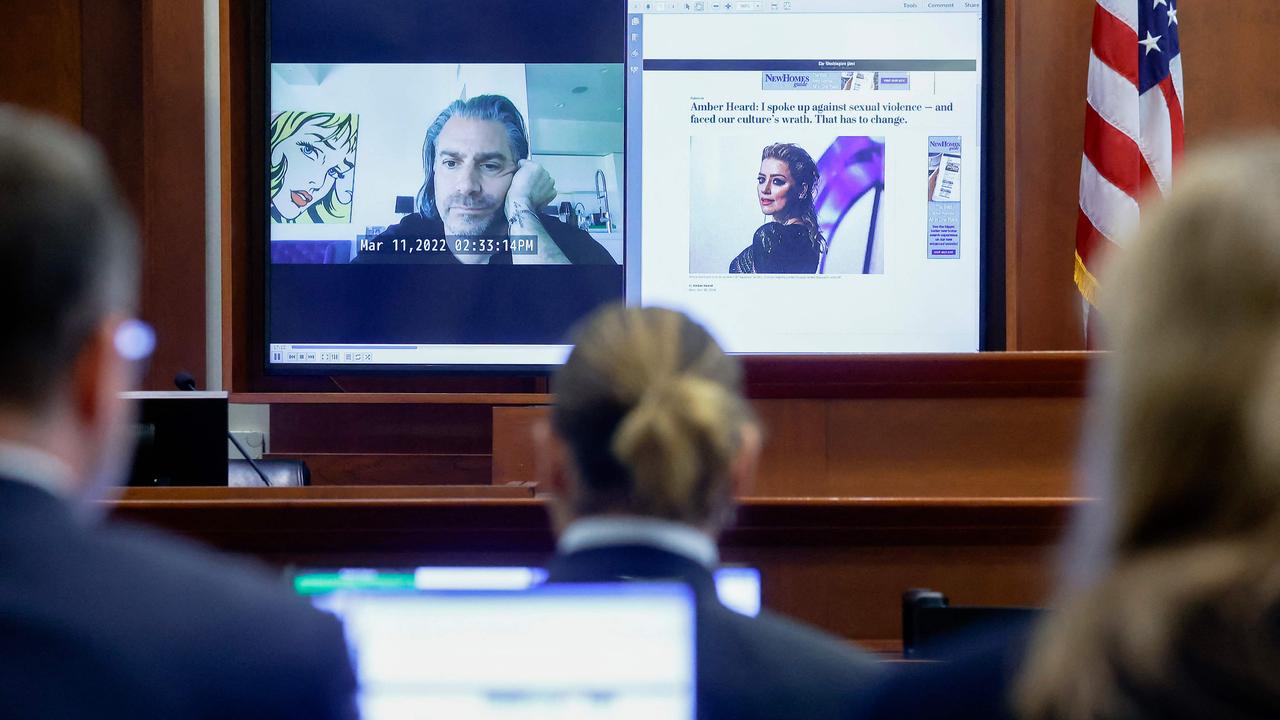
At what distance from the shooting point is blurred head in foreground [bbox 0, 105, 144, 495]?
0.85m

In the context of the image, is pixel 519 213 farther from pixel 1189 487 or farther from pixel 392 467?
pixel 1189 487

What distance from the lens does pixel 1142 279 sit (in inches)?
29.7

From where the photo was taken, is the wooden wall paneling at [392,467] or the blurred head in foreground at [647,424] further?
the wooden wall paneling at [392,467]

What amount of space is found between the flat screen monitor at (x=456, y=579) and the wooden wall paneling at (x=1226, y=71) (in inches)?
146

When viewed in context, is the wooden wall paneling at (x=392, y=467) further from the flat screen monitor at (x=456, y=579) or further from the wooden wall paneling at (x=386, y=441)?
the flat screen monitor at (x=456, y=579)

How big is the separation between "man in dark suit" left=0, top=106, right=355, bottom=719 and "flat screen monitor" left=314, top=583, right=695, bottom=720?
0.44 ft

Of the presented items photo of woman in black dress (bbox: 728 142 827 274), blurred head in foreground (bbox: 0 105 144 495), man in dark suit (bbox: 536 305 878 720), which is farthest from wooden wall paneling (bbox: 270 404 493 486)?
blurred head in foreground (bbox: 0 105 144 495)

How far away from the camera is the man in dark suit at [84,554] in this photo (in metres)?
0.82

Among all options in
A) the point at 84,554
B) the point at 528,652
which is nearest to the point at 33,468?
the point at 84,554

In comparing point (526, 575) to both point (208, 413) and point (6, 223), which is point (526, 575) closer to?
point (6, 223)

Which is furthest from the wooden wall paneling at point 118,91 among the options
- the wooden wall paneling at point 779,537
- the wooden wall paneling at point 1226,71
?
the wooden wall paneling at point 1226,71

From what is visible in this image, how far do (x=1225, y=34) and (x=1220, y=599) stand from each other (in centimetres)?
470

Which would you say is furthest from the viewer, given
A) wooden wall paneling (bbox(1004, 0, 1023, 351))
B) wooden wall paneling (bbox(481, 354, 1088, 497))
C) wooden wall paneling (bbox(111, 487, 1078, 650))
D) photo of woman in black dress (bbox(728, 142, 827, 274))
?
photo of woman in black dress (bbox(728, 142, 827, 274))

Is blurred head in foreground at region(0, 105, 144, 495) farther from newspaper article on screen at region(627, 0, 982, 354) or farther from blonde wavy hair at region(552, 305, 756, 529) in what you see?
newspaper article on screen at region(627, 0, 982, 354)
